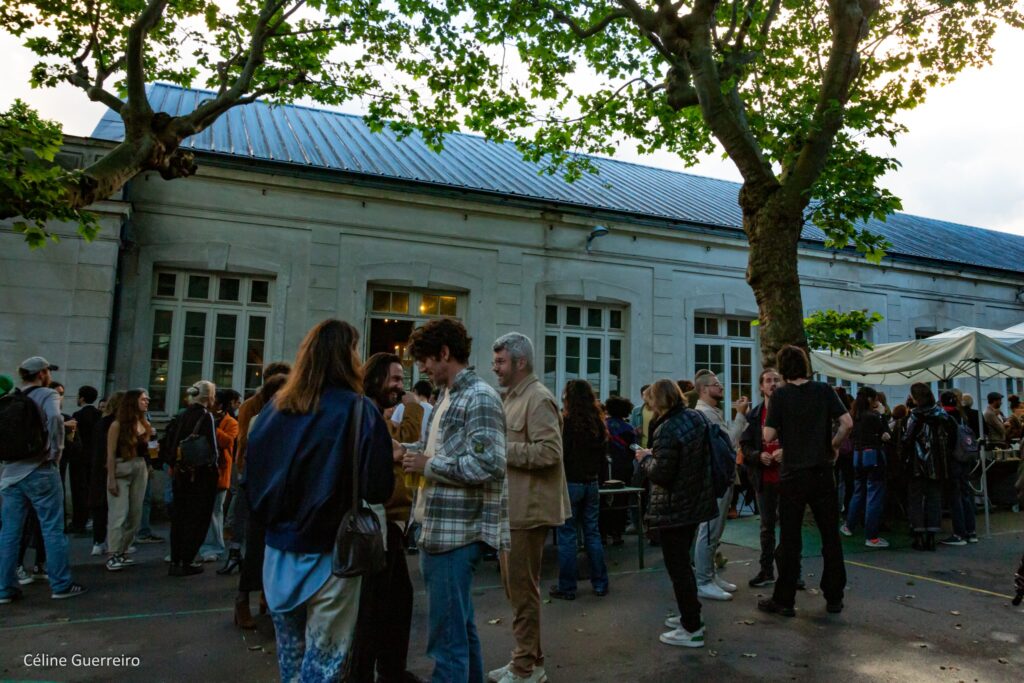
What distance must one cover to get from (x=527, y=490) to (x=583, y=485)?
197cm

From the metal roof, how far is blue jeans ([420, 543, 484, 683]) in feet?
30.8

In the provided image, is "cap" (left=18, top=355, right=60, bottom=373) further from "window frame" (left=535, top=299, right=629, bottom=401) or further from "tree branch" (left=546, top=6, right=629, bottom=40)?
"window frame" (left=535, top=299, right=629, bottom=401)

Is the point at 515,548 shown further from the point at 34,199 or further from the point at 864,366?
the point at 864,366

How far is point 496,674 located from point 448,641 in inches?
39.0

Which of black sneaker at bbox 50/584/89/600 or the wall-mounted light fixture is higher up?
the wall-mounted light fixture

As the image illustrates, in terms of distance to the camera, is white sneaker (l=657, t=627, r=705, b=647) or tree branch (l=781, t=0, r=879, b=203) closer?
white sneaker (l=657, t=627, r=705, b=647)

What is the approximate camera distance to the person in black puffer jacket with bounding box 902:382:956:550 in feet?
24.8

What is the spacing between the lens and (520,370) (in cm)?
390

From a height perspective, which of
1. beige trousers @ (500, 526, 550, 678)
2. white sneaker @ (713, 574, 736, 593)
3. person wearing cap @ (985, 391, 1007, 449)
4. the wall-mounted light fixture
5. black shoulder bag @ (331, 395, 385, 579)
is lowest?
white sneaker @ (713, 574, 736, 593)

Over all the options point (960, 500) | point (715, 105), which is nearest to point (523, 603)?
point (960, 500)

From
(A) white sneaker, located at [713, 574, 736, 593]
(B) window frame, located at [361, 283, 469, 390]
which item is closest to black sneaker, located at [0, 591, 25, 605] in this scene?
(A) white sneaker, located at [713, 574, 736, 593]

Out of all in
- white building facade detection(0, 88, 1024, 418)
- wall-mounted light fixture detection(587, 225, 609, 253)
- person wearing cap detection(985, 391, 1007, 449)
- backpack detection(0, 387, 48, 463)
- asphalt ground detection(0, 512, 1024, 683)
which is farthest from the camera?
wall-mounted light fixture detection(587, 225, 609, 253)

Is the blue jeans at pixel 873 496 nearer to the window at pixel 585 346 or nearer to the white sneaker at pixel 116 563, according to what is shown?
the window at pixel 585 346

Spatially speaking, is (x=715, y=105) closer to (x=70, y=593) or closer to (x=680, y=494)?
(x=680, y=494)
